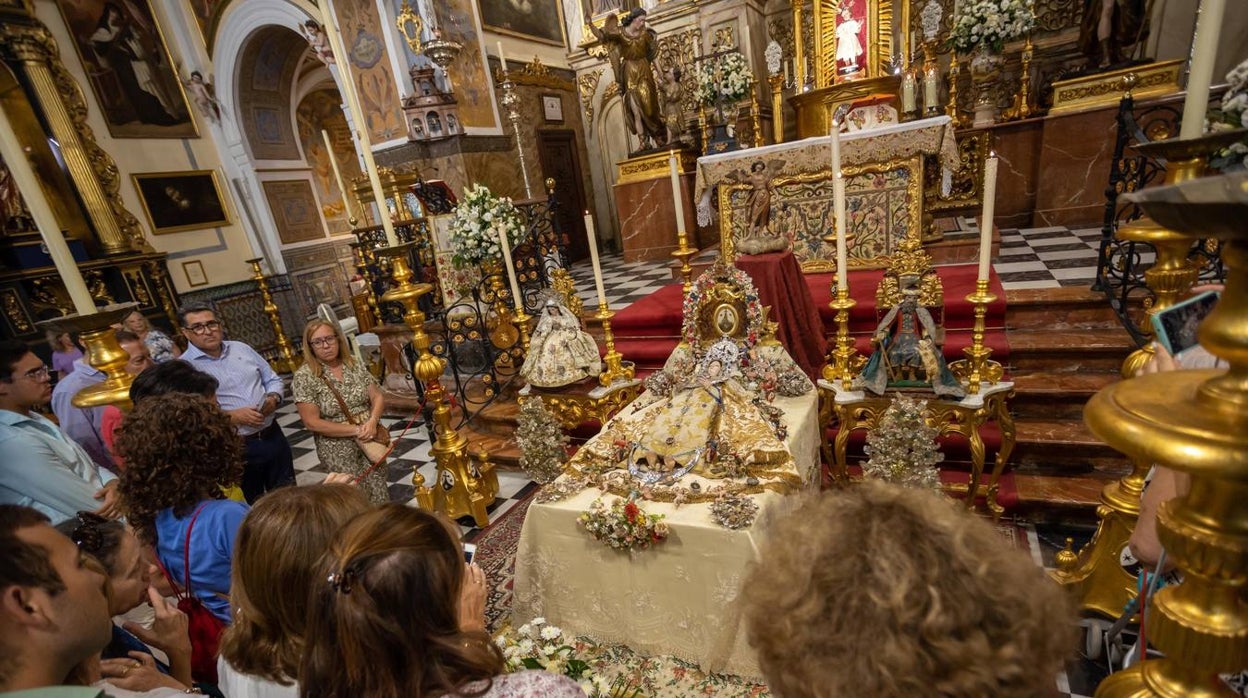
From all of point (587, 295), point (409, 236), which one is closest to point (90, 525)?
point (409, 236)

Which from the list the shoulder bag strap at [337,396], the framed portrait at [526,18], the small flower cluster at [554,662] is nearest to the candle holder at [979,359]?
the small flower cluster at [554,662]

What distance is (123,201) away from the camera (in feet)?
27.2

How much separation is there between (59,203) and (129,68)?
8.54 feet

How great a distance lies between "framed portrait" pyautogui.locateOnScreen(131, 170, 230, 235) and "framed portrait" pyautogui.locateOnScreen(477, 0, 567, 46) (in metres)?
5.99

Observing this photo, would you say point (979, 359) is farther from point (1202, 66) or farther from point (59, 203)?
point (59, 203)

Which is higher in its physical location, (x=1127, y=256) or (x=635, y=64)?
(x=635, y=64)

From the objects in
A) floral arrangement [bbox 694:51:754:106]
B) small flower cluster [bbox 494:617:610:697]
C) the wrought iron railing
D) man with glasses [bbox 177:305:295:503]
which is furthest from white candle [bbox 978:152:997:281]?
floral arrangement [bbox 694:51:754:106]

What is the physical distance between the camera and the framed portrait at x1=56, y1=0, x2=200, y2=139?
7.98 metres

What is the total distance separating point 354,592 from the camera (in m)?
0.99

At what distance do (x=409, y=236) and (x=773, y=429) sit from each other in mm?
4819

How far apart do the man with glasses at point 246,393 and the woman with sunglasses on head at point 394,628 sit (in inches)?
113

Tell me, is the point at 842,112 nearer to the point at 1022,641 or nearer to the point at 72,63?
the point at 1022,641

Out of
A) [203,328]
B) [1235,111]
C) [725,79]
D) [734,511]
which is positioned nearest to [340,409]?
[203,328]

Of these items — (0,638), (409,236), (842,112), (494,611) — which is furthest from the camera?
(842,112)
